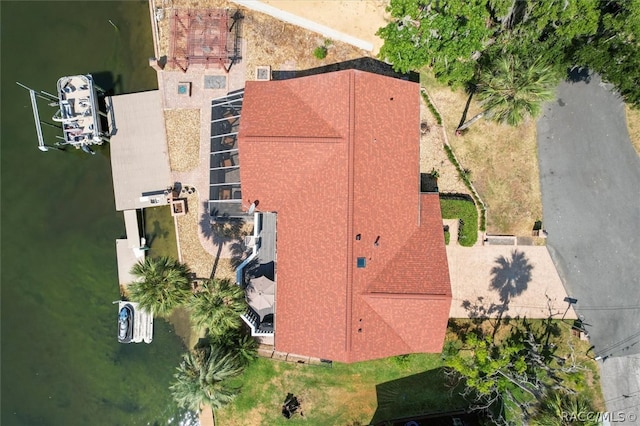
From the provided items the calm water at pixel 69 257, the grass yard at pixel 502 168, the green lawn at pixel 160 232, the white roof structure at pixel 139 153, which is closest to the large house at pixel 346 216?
the grass yard at pixel 502 168

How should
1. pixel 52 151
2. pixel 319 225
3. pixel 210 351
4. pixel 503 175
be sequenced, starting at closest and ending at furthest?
pixel 319 225, pixel 210 351, pixel 503 175, pixel 52 151

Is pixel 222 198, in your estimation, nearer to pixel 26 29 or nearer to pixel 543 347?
pixel 26 29

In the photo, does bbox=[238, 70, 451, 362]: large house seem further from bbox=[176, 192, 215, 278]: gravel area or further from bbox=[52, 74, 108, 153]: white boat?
bbox=[52, 74, 108, 153]: white boat

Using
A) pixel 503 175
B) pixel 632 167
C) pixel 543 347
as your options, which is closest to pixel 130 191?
pixel 503 175

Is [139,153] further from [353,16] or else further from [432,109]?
[432,109]

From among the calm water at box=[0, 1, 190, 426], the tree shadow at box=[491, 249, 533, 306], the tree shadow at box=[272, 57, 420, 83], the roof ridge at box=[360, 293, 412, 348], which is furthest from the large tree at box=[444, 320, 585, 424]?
the calm water at box=[0, 1, 190, 426]

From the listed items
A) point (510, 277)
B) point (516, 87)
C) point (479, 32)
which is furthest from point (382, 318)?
point (479, 32)
